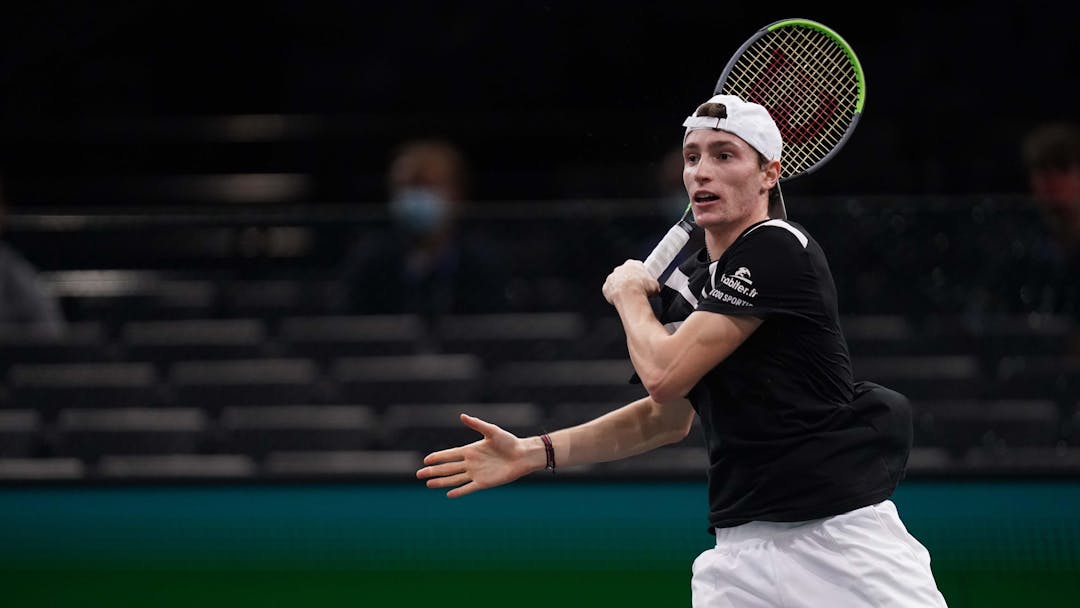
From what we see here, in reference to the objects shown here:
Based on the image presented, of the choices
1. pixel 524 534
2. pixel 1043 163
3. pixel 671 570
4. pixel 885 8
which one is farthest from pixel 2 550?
pixel 885 8

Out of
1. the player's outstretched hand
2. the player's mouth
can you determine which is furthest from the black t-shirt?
the player's outstretched hand

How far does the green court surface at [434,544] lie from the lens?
5.71 m

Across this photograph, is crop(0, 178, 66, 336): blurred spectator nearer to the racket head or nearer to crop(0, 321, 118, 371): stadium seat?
crop(0, 321, 118, 371): stadium seat

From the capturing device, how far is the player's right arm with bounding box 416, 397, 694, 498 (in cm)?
352

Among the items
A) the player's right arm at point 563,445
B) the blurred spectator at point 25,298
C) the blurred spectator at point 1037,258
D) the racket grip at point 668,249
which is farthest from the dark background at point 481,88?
the racket grip at point 668,249

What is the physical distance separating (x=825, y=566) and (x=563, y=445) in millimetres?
721

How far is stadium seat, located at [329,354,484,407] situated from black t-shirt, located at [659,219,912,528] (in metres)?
2.97

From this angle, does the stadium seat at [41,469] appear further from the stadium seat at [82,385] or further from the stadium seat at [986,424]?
the stadium seat at [986,424]

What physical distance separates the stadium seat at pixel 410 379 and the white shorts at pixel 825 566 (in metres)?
2.96

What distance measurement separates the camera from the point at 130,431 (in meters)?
6.32

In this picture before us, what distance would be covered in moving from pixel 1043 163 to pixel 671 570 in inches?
90.3

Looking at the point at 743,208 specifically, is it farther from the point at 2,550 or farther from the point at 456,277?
the point at 2,550

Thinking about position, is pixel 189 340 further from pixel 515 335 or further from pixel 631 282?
pixel 631 282

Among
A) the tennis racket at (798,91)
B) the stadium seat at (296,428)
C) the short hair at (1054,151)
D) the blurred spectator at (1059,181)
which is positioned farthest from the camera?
the stadium seat at (296,428)
